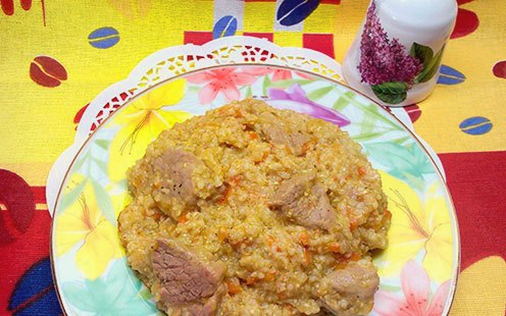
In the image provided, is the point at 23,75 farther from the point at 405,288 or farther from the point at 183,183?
Answer: the point at 405,288

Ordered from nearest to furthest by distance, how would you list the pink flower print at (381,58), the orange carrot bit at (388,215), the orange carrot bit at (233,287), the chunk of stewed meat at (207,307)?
1. the chunk of stewed meat at (207,307)
2. the orange carrot bit at (233,287)
3. the orange carrot bit at (388,215)
4. the pink flower print at (381,58)

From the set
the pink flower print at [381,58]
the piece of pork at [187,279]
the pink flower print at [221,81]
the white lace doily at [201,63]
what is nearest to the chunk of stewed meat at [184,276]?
the piece of pork at [187,279]

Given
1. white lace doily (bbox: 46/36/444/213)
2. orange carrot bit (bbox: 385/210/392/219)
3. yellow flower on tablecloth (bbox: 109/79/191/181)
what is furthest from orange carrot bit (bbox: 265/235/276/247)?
white lace doily (bbox: 46/36/444/213)

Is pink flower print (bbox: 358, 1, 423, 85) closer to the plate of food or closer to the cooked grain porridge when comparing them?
the plate of food

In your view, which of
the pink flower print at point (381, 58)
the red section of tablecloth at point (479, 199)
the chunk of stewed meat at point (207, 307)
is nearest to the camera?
the chunk of stewed meat at point (207, 307)

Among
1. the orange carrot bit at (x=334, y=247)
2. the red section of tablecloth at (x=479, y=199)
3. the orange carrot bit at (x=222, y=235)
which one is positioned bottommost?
the red section of tablecloth at (x=479, y=199)

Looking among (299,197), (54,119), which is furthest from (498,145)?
(54,119)

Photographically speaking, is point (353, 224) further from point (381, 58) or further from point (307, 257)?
point (381, 58)

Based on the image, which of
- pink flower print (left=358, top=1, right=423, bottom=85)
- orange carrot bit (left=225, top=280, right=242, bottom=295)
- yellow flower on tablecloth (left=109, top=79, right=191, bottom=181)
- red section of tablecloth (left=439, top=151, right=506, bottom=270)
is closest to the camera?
orange carrot bit (left=225, top=280, right=242, bottom=295)

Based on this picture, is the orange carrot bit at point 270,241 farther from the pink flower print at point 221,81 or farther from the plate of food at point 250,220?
the pink flower print at point 221,81
